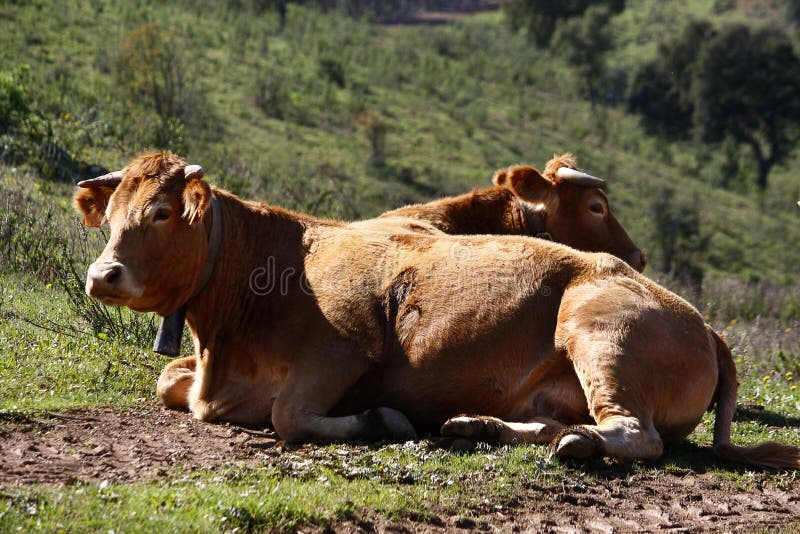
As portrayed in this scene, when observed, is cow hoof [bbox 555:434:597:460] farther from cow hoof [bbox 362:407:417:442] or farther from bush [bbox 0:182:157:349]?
bush [bbox 0:182:157:349]

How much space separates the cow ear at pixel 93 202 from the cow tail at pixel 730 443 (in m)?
4.60

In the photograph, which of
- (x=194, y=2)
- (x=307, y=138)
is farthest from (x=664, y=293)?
(x=194, y=2)

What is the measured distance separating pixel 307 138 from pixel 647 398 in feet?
83.9

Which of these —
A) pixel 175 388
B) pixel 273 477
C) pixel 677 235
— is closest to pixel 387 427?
pixel 273 477

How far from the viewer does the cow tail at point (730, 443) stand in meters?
6.98

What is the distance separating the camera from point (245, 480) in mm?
5824

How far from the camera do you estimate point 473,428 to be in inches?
270

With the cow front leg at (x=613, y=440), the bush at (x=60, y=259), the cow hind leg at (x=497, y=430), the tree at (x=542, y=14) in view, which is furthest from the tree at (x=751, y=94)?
the cow front leg at (x=613, y=440)

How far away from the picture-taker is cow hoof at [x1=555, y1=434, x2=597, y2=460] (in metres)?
6.41

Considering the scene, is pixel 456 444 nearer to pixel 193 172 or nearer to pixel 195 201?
pixel 195 201

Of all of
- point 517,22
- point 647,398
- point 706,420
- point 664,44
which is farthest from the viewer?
point 517,22

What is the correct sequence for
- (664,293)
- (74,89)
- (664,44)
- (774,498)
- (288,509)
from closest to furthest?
(288,509) < (774,498) < (664,293) < (74,89) < (664,44)

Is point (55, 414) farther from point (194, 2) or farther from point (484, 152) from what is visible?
point (194, 2)

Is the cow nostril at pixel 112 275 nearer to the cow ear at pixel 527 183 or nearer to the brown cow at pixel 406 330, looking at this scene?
the brown cow at pixel 406 330
